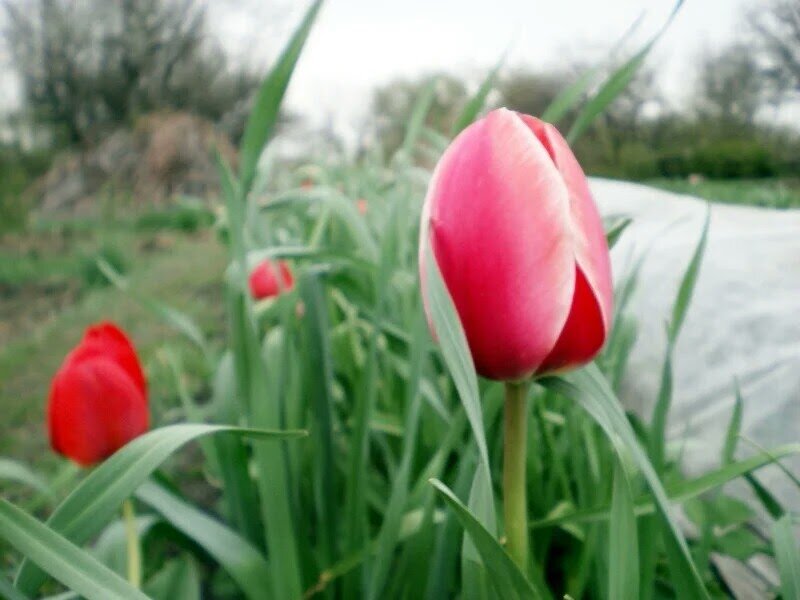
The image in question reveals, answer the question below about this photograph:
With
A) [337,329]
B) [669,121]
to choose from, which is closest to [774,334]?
[337,329]

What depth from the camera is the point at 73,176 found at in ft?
33.9

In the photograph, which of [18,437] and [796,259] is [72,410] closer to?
[796,259]

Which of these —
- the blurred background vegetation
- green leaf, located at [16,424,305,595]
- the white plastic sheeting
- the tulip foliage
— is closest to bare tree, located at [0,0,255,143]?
the blurred background vegetation

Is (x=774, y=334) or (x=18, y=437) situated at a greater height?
(x=774, y=334)

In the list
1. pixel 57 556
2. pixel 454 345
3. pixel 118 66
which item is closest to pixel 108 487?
pixel 57 556

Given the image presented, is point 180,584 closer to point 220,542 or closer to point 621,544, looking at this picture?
point 220,542

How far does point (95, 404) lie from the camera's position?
637mm

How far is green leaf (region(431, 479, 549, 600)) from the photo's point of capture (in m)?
0.31

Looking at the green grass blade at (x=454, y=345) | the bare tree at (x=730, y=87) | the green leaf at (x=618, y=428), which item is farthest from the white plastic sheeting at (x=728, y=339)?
the bare tree at (x=730, y=87)

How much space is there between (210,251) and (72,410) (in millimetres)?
4735

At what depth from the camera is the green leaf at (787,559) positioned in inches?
16.4

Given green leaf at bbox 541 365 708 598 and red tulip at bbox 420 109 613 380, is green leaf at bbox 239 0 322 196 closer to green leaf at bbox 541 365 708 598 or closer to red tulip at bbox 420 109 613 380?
red tulip at bbox 420 109 613 380

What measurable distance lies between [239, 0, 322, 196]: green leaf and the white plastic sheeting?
17.7 inches

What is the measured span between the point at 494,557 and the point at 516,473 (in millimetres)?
66
